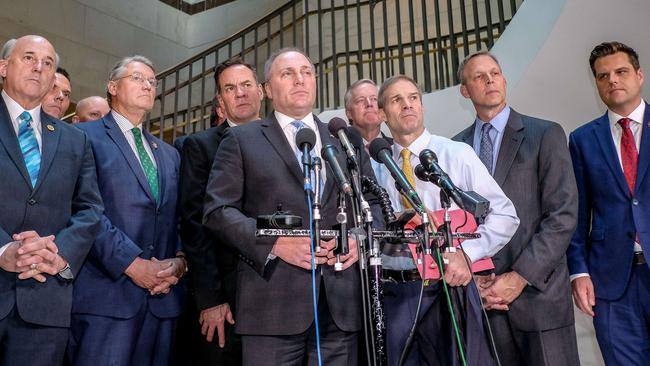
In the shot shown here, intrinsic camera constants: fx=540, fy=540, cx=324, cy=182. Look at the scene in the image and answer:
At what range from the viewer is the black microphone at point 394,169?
1.45 m

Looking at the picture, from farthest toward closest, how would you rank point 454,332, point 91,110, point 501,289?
1. point 91,110
2. point 501,289
3. point 454,332

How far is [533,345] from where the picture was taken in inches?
76.7

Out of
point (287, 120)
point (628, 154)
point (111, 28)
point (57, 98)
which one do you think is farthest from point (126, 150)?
point (111, 28)

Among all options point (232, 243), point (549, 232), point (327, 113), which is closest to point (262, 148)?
point (232, 243)

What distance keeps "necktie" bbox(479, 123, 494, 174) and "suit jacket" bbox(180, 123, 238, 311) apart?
3.58 ft

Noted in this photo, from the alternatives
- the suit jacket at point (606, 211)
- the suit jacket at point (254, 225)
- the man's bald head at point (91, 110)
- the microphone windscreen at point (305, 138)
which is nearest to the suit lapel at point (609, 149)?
the suit jacket at point (606, 211)

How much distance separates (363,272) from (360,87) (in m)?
1.78

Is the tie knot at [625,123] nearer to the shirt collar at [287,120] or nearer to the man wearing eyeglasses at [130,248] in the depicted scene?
the shirt collar at [287,120]

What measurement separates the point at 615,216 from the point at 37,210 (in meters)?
2.23

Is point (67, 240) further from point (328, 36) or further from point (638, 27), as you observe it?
point (328, 36)

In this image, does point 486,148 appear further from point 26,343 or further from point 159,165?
point 26,343

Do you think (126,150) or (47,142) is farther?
(126,150)

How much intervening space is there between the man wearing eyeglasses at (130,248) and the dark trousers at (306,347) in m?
0.58

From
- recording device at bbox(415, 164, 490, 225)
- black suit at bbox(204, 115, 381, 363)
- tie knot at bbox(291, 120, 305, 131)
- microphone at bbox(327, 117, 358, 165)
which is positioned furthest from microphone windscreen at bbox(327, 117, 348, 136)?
recording device at bbox(415, 164, 490, 225)
